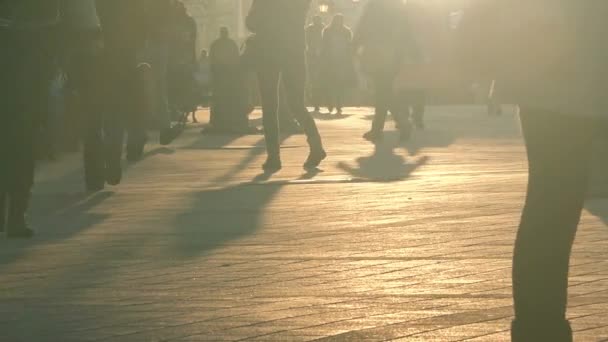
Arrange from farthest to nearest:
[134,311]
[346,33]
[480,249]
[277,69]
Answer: [346,33], [277,69], [480,249], [134,311]

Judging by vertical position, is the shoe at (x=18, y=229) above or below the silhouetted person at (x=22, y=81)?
below

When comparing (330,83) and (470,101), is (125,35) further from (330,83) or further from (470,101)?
(470,101)

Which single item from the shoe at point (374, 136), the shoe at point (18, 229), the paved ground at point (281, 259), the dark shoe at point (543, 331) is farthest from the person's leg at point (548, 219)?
the shoe at point (374, 136)

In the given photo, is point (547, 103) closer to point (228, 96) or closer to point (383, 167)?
point (383, 167)

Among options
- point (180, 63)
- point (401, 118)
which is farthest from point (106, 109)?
point (180, 63)

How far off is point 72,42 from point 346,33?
24452mm

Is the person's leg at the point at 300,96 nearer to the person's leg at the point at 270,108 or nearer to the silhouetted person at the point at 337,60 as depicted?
the person's leg at the point at 270,108

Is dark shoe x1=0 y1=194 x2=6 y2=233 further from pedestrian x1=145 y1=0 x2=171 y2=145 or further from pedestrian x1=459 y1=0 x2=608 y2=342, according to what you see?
pedestrian x1=145 y1=0 x2=171 y2=145

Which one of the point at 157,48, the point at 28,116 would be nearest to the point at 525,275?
the point at 28,116

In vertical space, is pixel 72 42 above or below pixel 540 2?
below

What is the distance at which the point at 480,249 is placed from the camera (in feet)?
26.5

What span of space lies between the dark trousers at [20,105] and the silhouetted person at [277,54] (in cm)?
523

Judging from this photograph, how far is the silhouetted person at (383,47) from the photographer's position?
65.2 ft

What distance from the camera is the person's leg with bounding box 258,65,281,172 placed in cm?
1407
